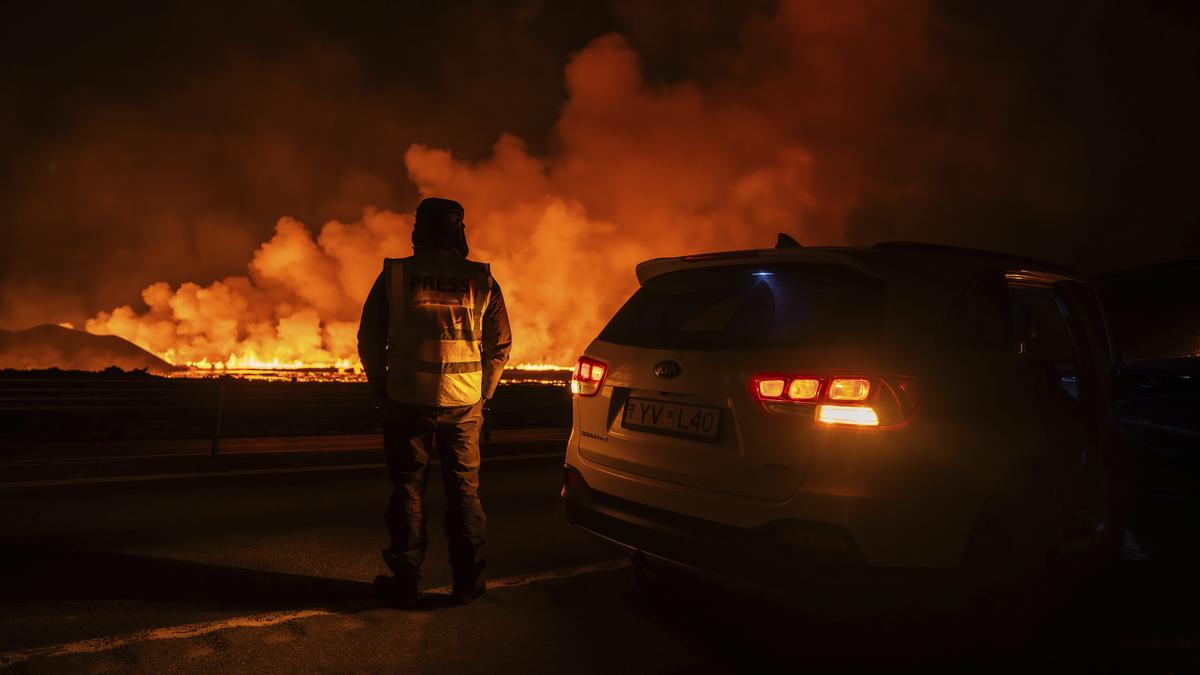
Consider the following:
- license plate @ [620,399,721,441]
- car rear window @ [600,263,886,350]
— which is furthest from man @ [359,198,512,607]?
license plate @ [620,399,721,441]

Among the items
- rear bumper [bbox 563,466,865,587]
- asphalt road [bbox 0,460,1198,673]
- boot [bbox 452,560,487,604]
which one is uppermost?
rear bumper [bbox 563,466,865,587]

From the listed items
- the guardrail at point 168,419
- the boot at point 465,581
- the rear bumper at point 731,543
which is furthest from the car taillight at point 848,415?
the guardrail at point 168,419

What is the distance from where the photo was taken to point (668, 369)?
3740 mm

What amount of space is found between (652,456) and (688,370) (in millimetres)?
422

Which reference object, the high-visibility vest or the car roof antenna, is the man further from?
the car roof antenna

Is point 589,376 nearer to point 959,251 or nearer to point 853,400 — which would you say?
point 853,400

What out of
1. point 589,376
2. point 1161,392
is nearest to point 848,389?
point 589,376

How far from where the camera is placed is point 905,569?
3.14 meters

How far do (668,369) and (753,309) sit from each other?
676mm

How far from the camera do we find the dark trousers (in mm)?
4277

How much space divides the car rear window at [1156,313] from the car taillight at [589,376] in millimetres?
A: 2984

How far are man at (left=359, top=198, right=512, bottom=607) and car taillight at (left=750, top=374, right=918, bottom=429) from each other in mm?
1796

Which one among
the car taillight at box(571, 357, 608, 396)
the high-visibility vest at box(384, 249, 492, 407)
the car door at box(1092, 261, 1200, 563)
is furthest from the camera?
the car door at box(1092, 261, 1200, 563)

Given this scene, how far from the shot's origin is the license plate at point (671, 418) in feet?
11.6
